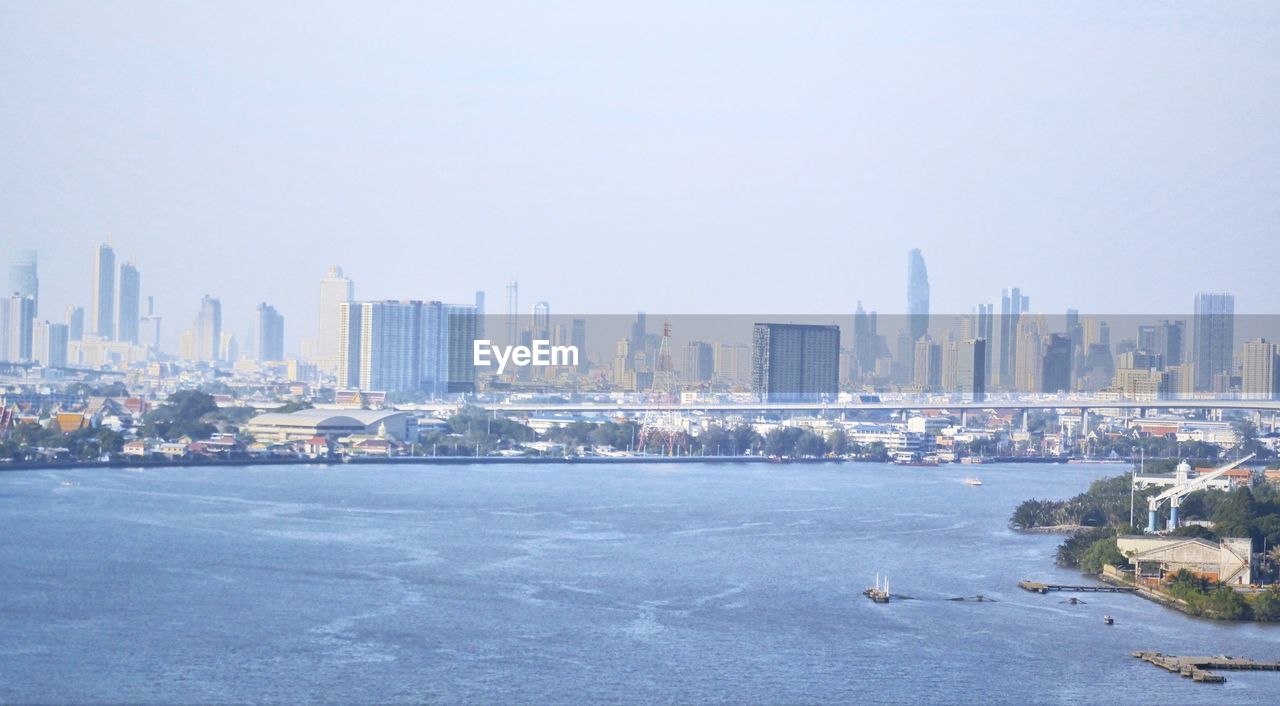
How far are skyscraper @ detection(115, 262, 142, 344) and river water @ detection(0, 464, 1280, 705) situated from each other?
2639 cm

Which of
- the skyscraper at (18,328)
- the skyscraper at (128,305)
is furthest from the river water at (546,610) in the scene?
the skyscraper at (128,305)

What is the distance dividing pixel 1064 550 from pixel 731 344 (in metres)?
17.5

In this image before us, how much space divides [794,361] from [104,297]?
1853cm

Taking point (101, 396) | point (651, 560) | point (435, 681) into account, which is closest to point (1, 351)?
point (101, 396)

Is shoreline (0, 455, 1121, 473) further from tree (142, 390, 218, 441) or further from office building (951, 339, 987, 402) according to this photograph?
office building (951, 339, 987, 402)

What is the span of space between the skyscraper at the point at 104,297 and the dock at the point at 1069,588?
30736mm

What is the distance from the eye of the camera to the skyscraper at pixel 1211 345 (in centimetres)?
2411

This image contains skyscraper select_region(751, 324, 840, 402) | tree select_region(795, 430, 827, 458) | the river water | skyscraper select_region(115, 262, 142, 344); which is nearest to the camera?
the river water

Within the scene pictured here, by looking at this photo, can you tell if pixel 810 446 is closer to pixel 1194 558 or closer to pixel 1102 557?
pixel 1102 557

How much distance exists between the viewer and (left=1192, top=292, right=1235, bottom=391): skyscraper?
79.1ft

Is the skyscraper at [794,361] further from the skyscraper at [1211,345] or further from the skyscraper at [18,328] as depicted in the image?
the skyscraper at [18,328]

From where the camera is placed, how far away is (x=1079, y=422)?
2138cm
